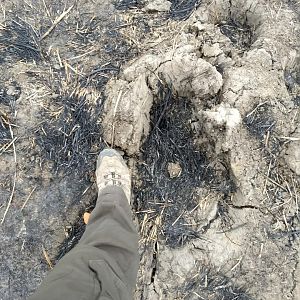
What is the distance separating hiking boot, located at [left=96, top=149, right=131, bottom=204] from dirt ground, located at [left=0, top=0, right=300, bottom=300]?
0.33 ft

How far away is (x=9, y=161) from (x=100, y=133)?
594mm

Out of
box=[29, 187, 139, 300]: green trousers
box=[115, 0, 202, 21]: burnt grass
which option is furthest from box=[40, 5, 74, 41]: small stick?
box=[29, 187, 139, 300]: green trousers

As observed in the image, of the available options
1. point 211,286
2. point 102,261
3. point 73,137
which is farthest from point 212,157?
point 102,261

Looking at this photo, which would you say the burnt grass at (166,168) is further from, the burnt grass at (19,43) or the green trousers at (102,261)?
the burnt grass at (19,43)

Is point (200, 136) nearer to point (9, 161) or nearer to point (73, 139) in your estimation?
point (73, 139)

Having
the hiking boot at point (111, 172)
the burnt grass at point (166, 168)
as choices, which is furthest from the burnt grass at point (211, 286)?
the hiking boot at point (111, 172)

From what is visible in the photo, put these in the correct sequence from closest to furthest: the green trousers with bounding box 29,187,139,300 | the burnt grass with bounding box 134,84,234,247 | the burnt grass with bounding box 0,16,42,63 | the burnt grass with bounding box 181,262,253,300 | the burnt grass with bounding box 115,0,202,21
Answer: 1. the green trousers with bounding box 29,187,139,300
2. the burnt grass with bounding box 181,262,253,300
3. the burnt grass with bounding box 134,84,234,247
4. the burnt grass with bounding box 0,16,42,63
5. the burnt grass with bounding box 115,0,202,21

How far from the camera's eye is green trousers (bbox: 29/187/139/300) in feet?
6.71

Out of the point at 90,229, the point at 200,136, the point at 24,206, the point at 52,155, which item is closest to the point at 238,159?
the point at 200,136

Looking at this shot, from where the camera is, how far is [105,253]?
2348 mm

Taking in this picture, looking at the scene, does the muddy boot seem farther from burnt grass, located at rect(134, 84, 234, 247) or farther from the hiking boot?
burnt grass, located at rect(134, 84, 234, 247)

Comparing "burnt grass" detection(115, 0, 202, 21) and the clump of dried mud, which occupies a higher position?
"burnt grass" detection(115, 0, 202, 21)

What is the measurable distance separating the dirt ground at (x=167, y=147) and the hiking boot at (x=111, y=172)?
0.10m

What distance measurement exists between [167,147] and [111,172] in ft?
1.38
